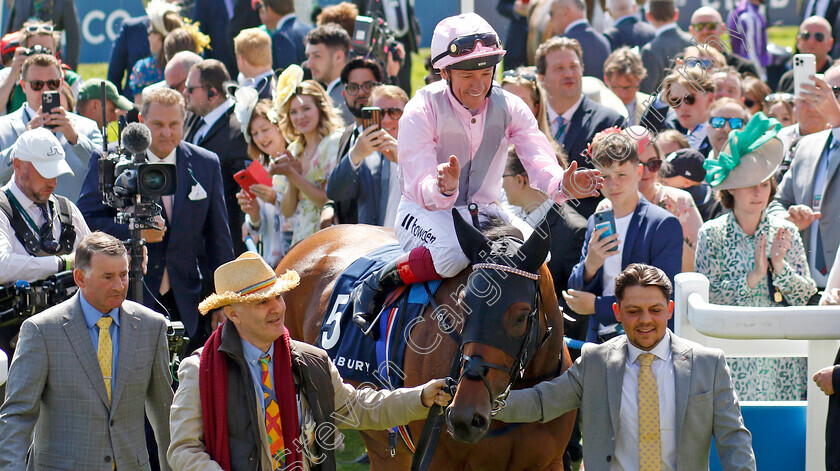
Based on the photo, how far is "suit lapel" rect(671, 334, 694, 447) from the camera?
364 centimetres

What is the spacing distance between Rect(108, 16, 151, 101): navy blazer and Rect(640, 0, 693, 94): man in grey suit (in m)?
5.45

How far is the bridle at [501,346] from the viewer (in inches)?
145

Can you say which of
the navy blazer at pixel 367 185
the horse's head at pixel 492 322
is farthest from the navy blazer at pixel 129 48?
the horse's head at pixel 492 322

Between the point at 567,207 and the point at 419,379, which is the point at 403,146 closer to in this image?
the point at 419,379

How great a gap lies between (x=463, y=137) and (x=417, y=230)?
47 centimetres

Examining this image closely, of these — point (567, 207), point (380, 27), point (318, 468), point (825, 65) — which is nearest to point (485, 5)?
point (380, 27)

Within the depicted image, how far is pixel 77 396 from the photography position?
13.7ft

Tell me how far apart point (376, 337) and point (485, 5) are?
6.52 m

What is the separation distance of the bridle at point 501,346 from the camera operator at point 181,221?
3170 mm

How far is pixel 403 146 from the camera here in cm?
439

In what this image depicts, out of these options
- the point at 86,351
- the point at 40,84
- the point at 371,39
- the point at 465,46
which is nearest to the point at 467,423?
the point at 465,46

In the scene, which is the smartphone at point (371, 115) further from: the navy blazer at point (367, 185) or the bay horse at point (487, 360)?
the bay horse at point (487, 360)

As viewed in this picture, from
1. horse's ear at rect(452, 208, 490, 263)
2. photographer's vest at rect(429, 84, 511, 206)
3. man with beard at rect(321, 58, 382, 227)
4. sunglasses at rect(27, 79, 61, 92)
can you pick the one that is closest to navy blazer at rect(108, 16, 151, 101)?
sunglasses at rect(27, 79, 61, 92)

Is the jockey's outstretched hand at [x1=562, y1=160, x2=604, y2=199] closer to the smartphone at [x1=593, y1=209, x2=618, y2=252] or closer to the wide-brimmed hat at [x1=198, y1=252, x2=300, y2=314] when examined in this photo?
the smartphone at [x1=593, y1=209, x2=618, y2=252]
